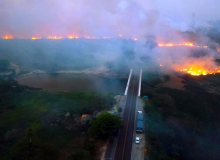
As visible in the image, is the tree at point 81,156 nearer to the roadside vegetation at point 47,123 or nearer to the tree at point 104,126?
the roadside vegetation at point 47,123

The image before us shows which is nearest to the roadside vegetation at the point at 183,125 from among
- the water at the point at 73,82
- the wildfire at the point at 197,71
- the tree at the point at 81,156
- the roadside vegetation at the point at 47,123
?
the roadside vegetation at the point at 47,123

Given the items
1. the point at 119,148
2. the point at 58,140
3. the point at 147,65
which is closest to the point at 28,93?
the point at 58,140

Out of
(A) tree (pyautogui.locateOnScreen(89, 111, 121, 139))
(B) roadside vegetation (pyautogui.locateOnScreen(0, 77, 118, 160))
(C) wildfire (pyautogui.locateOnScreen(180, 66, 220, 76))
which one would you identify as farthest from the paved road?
(C) wildfire (pyautogui.locateOnScreen(180, 66, 220, 76))

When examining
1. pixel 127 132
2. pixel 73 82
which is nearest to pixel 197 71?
pixel 73 82

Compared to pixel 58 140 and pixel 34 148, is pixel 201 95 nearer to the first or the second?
pixel 58 140

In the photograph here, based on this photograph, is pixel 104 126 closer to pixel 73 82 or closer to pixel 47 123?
pixel 47 123

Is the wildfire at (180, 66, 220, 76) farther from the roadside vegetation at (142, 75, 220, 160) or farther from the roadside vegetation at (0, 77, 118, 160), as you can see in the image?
the roadside vegetation at (0, 77, 118, 160)
